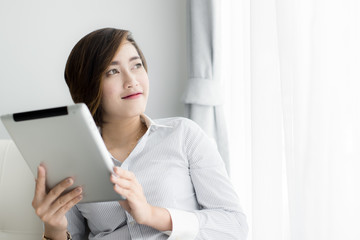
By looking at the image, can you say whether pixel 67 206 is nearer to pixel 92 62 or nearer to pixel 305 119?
pixel 92 62

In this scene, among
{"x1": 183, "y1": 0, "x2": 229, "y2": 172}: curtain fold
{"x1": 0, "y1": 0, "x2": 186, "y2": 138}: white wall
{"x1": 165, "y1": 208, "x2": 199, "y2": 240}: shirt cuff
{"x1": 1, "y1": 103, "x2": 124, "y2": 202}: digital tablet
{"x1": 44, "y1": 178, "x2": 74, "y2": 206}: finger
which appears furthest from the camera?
{"x1": 0, "y1": 0, "x2": 186, "y2": 138}: white wall

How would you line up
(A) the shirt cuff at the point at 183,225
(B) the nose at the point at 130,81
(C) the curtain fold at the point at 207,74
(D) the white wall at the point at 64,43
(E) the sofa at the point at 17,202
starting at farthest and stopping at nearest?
1. (D) the white wall at the point at 64,43
2. (C) the curtain fold at the point at 207,74
3. (E) the sofa at the point at 17,202
4. (B) the nose at the point at 130,81
5. (A) the shirt cuff at the point at 183,225

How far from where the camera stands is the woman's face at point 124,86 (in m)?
1.26

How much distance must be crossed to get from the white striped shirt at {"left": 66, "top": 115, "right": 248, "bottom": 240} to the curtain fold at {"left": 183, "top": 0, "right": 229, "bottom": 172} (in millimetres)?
448

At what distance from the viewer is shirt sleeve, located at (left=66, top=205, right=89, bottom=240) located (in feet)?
4.45

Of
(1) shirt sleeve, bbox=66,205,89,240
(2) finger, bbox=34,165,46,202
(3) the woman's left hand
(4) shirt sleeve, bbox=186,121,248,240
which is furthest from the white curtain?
(2) finger, bbox=34,165,46,202

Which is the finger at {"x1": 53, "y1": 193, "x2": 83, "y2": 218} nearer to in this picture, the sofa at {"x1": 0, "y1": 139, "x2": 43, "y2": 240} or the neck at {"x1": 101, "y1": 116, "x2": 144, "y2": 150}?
the neck at {"x1": 101, "y1": 116, "x2": 144, "y2": 150}

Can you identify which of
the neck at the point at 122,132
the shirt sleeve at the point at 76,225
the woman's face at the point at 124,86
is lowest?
the shirt sleeve at the point at 76,225

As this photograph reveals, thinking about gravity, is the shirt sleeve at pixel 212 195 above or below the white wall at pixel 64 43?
below

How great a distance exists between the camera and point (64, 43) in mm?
2016

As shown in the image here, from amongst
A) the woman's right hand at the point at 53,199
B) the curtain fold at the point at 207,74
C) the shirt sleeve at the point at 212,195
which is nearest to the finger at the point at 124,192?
the woman's right hand at the point at 53,199

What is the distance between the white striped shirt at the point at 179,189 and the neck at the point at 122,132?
57mm

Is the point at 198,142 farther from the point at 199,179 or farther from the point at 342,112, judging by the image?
the point at 342,112

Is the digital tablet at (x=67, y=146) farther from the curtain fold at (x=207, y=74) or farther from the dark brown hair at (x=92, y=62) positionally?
the curtain fold at (x=207, y=74)
